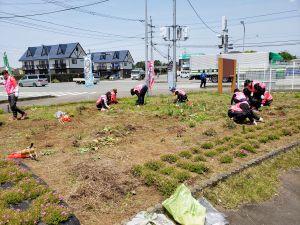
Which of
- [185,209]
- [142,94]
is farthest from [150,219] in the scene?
[142,94]

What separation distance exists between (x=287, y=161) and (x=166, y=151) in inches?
109

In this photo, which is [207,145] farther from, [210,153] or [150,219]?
[150,219]

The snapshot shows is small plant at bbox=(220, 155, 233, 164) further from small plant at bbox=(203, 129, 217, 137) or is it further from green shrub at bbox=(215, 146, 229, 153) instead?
small plant at bbox=(203, 129, 217, 137)

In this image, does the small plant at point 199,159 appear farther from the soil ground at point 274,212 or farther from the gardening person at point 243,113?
the gardening person at point 243,113

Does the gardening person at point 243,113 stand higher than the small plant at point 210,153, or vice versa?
the gardening person at point 243,113

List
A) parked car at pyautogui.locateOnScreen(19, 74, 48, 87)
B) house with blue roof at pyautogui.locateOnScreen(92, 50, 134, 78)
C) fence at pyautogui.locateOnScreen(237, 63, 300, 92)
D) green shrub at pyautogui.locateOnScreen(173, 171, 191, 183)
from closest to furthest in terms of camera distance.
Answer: green shrub at pyautogui.locateOnScreen(173, 171, 191, 183) → fence at pyautogui.locateOnScreen(237, 63, 300, 92) → parked car at pyautogui.locateOnScreen(19, 74, 48, 87) → house with blue roof at pyautogui.locateOnScreen(92, 50, 134, 78)

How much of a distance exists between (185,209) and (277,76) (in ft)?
62.1

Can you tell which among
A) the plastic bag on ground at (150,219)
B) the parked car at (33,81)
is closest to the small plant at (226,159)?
the plastic bag on ground at (150,219)

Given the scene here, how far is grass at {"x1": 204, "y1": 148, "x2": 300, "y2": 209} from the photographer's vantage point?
487cm

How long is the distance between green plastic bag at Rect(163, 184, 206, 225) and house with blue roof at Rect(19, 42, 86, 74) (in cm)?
7293

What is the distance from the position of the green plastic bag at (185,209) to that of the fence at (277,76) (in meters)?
17.9

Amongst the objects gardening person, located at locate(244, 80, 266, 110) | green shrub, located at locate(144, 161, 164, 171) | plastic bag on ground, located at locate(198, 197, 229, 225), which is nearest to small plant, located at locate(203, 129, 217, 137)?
green shrub, located at locate(144, 161, 164, 171)

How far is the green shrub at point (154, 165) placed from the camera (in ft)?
18.5

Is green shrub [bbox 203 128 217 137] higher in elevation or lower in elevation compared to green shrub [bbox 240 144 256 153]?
higher
